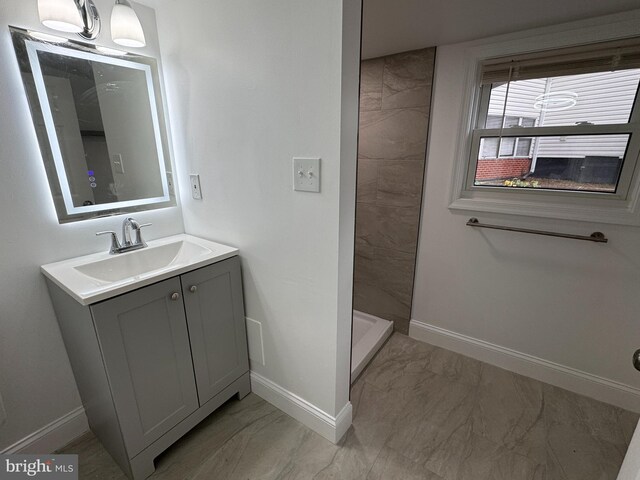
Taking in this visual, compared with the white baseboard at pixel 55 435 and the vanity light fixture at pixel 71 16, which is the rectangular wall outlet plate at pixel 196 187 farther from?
the white baseboard at pixel 55 435

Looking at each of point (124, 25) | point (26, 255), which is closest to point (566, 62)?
point (124, 25)

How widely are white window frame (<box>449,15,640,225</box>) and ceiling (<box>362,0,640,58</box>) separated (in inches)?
2.4

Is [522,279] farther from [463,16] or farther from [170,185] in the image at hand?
[170,185]

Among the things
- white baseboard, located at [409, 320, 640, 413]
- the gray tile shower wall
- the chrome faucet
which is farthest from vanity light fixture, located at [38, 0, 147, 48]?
white baseboard, located at [409, 320, 640, 413]

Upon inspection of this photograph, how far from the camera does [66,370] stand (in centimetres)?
139

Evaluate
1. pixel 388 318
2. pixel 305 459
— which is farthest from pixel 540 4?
pixel 305 459

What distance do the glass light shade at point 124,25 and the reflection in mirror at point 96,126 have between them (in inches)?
6.1

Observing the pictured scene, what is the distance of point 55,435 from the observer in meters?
1.38

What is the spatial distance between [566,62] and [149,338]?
2.34 m

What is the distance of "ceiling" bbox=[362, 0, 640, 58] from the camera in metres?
1.25

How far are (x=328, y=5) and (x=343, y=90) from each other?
0.26 meters

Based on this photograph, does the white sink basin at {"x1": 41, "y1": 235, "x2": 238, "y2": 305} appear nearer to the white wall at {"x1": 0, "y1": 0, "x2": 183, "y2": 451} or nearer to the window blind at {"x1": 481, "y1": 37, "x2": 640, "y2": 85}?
the white wall at {"x1": 0, "y1": 0, "x2": 183, "y2": 451}

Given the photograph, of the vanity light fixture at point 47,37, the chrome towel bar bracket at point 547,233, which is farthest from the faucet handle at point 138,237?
the chrome towel bar bracket at point 547,233

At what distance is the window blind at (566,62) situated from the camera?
1.36 metres
